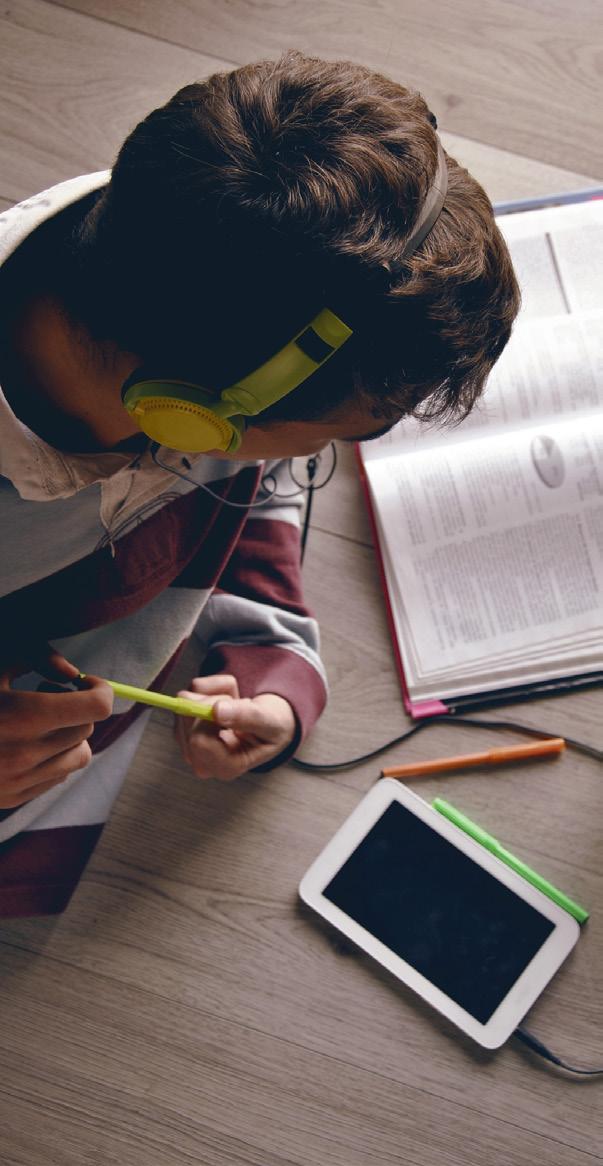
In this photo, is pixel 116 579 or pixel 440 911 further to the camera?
pixel 440 911

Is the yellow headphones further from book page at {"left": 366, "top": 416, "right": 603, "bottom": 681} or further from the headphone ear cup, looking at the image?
book page at {"left": 366, "top": 416, "right": 603, "bottom": 681}

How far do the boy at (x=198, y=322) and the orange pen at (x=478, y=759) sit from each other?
31 centimetres

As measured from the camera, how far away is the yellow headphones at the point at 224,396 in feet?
1.56

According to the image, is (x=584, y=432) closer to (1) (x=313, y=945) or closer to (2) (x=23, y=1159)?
(1) (x=313, y=945)

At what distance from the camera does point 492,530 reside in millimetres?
917

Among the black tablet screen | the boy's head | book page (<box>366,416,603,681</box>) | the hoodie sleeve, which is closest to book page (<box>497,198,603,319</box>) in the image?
book page (<box>366,416,603,681</box>)

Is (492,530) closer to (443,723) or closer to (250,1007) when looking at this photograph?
(443,723)

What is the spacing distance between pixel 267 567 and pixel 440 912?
38 cm

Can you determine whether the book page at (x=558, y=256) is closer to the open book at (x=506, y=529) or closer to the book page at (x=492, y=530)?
the open book at (x=506, y=529)

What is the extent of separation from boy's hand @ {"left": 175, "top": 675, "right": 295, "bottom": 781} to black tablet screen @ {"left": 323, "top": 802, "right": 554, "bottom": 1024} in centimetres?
14

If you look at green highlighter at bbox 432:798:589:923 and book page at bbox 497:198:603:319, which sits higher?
book page at bbox 497:198:603:319

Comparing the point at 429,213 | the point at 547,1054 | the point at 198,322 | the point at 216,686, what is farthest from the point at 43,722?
the point at 547,1054

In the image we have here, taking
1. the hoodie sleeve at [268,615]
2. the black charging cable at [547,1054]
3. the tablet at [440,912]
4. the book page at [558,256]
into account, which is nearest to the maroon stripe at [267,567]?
the hoodie sleeve at [268,615]

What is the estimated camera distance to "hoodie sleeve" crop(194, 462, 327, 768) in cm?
88
